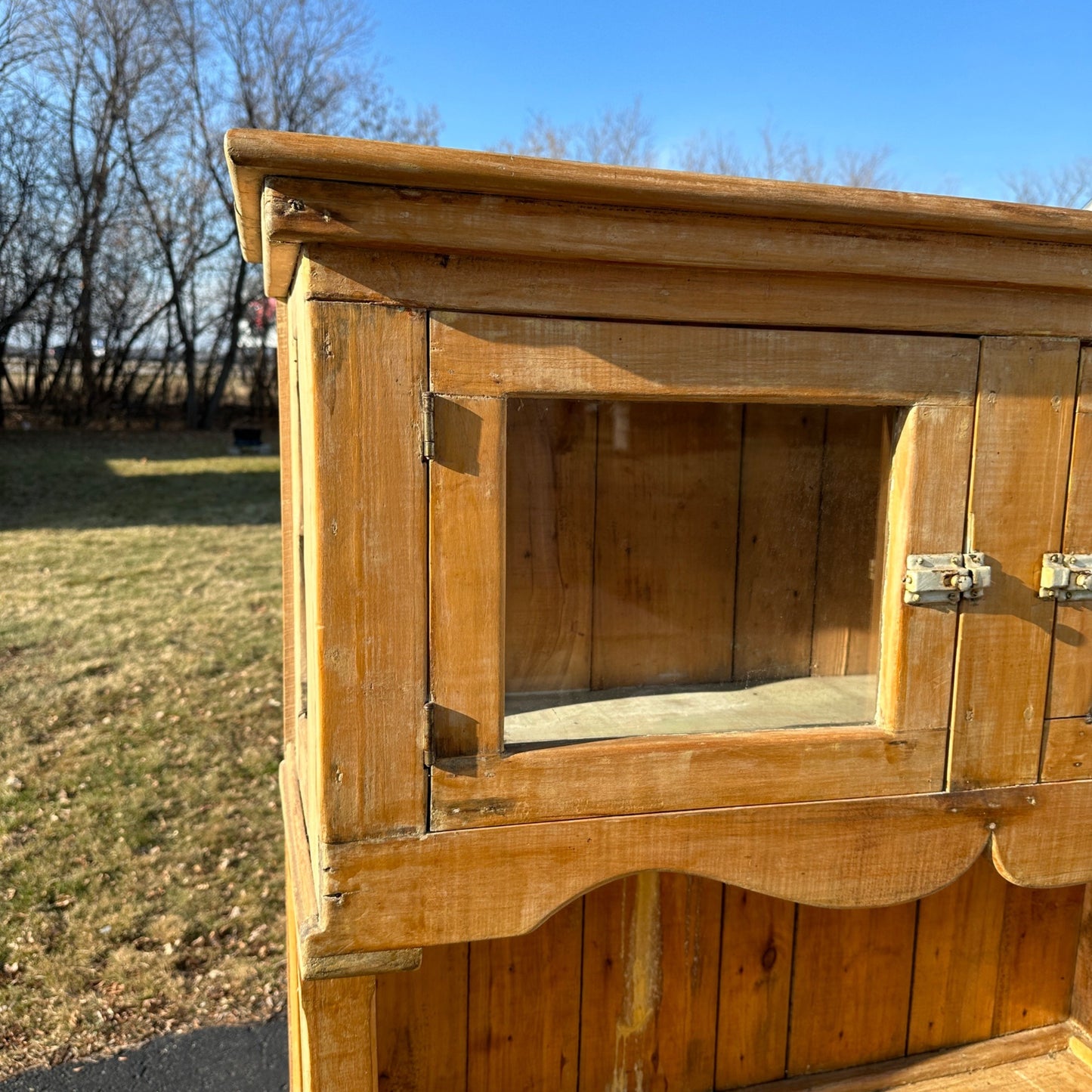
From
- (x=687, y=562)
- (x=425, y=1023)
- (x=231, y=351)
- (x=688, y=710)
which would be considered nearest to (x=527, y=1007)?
(x=425, y=1023)

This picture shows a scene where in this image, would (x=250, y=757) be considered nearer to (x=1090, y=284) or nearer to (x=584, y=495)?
(x=584, y=495)

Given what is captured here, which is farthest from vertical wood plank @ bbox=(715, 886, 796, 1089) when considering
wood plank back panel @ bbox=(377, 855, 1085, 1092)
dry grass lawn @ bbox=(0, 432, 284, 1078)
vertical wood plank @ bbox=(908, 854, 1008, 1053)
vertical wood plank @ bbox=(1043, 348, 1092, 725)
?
dry grass lawn @ bbox=(0, 432, 284, 1078)

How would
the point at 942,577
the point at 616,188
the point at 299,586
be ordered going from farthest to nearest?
the point at 299,586
the point at 942,577
the point at 616,188

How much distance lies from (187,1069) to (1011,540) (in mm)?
1820

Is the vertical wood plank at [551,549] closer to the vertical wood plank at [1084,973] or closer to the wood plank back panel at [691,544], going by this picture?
the wood plank back panel at [691,544]

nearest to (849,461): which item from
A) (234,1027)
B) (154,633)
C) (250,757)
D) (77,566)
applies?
(234,1027)

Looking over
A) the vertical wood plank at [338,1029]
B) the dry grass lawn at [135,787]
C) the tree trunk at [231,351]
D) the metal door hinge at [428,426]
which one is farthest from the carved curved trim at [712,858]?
the tree trunk at [231,351]

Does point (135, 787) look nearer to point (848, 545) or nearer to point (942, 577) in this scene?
point (848, 545)

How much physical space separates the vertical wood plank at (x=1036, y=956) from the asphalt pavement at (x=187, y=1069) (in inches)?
52.3

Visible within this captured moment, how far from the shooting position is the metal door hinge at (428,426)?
87 centimetres

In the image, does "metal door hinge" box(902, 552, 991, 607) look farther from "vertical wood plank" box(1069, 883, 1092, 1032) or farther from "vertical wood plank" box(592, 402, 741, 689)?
"vertical wood plank" box(1069, 883, 1092, 1032)

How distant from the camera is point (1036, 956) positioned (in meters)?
1.54

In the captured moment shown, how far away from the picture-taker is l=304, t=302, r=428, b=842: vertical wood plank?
85 cm

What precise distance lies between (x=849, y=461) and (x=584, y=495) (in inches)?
12.3
